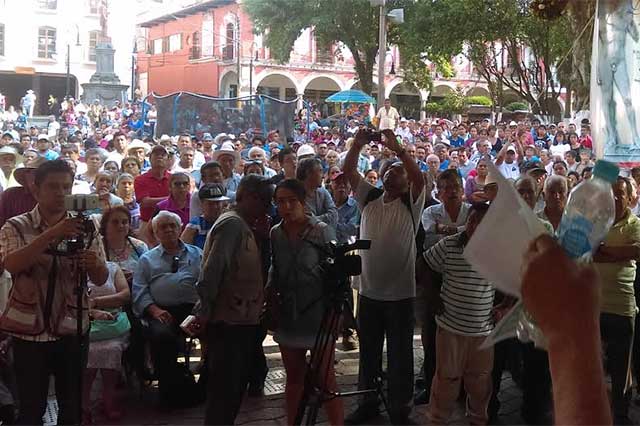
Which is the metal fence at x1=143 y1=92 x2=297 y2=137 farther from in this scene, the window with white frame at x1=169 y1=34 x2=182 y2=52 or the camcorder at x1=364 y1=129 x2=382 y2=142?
the window with white frame at x1=169 y1=34 x2=182 y2=52

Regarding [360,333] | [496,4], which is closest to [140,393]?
[360,333]

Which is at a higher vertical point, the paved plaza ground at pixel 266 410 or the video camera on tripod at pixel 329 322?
the video camera on tripod at pixel 329 322

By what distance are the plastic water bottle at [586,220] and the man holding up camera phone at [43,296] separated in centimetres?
237

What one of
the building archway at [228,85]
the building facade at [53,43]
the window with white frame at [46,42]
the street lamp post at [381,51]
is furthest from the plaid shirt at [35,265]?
the window with white frame at [46,42]

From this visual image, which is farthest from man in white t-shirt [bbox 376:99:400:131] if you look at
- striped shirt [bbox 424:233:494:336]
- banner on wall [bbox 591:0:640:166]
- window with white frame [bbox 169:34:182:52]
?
window with white frame [bbox 169:34:182:52]

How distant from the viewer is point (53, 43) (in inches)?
1508

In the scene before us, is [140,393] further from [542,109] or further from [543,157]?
[542,109]

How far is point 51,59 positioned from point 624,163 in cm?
→ 4006

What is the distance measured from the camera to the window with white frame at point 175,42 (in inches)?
1519

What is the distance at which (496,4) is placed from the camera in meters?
21.8

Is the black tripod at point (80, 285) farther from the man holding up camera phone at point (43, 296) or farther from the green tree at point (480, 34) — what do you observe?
the green tree at point (480, 34)

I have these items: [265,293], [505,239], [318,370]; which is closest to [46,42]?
[265,293]

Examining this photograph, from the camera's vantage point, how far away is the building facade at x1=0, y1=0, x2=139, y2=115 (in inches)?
1331

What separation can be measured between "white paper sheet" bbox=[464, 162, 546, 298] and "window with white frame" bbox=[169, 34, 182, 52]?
127 ft
